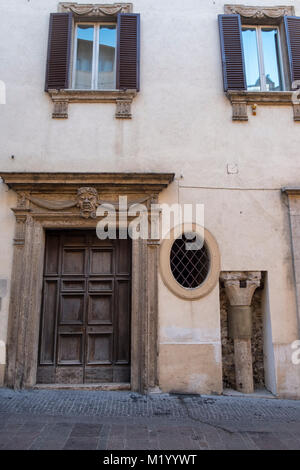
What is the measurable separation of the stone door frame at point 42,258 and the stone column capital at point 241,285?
1.20m

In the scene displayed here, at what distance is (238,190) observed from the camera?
19.0ft

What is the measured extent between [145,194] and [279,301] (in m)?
2.79

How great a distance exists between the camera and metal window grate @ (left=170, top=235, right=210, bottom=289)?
220 inches

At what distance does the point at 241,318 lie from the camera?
5438mm

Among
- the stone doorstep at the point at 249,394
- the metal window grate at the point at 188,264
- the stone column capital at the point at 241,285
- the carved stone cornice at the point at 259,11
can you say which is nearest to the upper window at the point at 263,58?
the carved stone cornice at the point at 259,11

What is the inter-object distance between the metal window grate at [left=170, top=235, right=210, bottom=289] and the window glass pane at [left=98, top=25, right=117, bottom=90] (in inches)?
129

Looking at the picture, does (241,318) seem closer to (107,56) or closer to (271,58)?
(271,58)

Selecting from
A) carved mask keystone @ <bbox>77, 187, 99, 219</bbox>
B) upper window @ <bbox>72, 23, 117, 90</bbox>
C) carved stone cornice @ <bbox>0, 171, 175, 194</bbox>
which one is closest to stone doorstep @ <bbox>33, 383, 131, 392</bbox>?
carved mask keystone @ <bbox>77, 187, 99, 219</bbox>

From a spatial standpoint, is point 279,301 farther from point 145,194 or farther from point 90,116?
point 90,116

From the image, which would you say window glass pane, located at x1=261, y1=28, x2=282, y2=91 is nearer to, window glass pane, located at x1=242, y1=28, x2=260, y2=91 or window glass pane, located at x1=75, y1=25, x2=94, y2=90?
window glass pane, located at x1=242, y1=28, x2=260, y2=91

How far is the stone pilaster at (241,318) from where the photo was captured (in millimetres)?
5316

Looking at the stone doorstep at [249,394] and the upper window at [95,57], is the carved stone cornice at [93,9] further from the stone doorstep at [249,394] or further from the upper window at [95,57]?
the stone doorstep at [249,394]

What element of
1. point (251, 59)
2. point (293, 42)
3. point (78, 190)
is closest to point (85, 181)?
point (78, 190)
